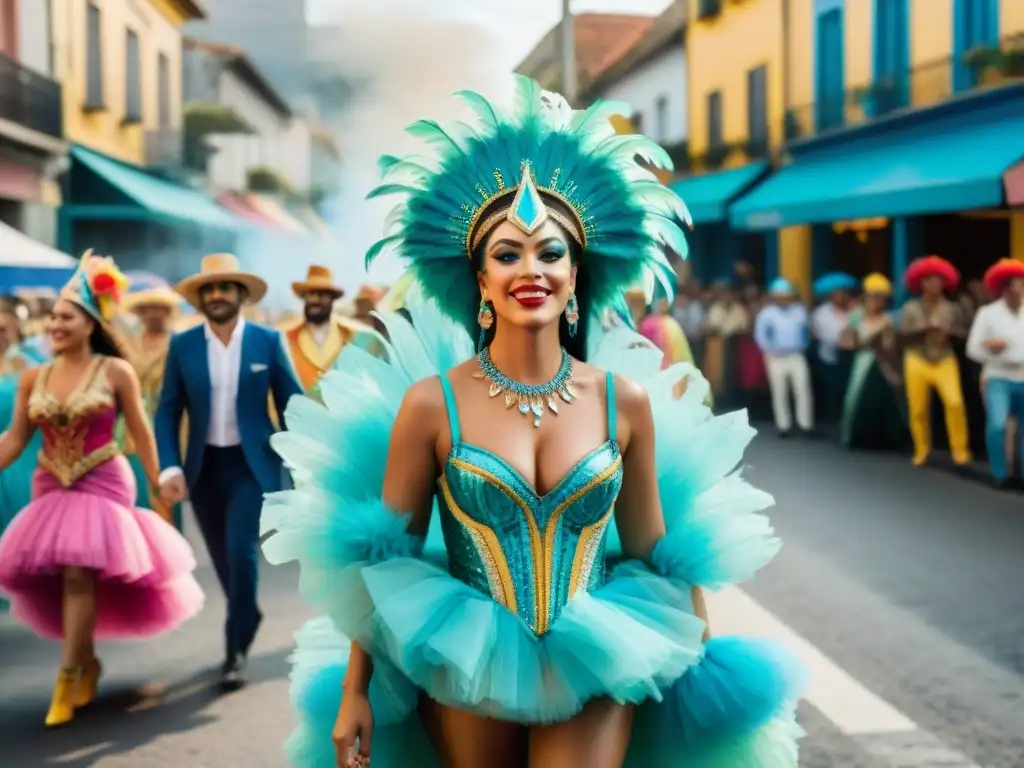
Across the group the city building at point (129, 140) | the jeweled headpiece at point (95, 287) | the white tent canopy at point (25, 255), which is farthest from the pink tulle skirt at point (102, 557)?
the city building at point (129, 140)

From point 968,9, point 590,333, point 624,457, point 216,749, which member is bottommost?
point 216,749

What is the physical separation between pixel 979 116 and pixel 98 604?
16869mm

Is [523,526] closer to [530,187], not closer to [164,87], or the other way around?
[530,187]

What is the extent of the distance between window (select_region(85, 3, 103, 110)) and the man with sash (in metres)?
18.1

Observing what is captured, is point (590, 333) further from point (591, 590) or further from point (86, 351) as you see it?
point (86, 351)

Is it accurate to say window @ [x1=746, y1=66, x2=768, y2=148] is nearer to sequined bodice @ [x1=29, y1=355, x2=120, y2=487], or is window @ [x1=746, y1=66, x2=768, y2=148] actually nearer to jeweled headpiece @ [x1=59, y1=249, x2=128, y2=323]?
jeweled headpiece @ [x1=59, y1=249, x2=128, y2=323]

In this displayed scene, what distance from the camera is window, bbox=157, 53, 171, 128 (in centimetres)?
3472

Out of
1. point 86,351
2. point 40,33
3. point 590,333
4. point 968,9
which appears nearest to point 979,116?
point 968,9

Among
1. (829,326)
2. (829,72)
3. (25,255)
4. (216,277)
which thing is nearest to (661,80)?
(829,72)

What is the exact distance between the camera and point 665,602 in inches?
129

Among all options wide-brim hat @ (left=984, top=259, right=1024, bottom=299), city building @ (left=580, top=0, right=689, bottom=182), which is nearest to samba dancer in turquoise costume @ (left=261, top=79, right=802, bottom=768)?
wide-brim hat @ (left=984, top=259, right=1024, bottom=299)

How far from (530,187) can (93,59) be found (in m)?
26.2

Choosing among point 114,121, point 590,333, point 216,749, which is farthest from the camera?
point 114,121

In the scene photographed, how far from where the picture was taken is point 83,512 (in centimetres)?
608
